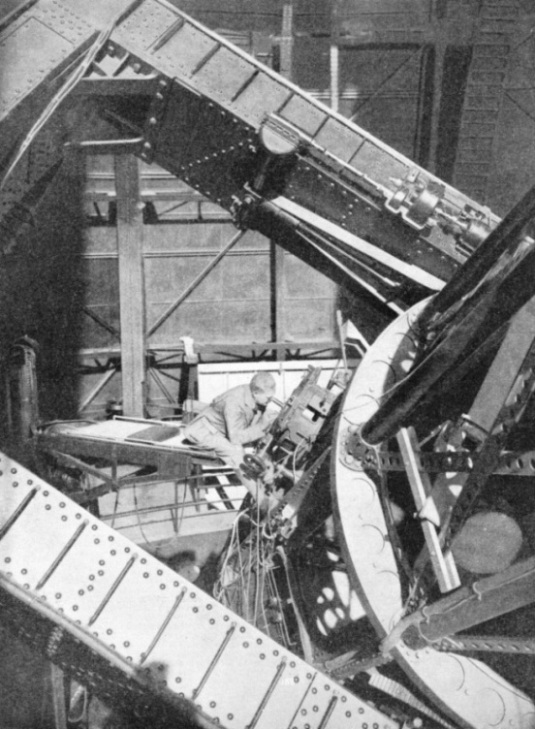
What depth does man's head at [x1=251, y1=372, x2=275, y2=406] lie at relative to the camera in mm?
6043

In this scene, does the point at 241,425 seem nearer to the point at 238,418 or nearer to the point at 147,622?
the point at 238,418

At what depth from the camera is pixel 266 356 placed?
44.1ft

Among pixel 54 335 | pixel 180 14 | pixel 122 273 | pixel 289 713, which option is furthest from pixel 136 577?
pixel 54 335

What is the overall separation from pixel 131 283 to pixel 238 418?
633 centimetres

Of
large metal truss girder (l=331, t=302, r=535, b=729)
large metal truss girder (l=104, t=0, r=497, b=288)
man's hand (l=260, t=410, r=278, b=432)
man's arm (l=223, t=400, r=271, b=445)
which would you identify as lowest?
large metal truss girder (l=331, t=302, r=535, b=729)

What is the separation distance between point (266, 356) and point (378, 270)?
817 centimetres

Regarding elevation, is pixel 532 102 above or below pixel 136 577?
above

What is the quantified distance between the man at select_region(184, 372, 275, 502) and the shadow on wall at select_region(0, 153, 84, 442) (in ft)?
21.5

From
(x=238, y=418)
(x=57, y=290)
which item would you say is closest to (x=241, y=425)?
(x=238, y=418)

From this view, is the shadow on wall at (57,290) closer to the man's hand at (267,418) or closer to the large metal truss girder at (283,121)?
the man's hand at (267,418)

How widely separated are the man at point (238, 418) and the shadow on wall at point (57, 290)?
6560 millimetres

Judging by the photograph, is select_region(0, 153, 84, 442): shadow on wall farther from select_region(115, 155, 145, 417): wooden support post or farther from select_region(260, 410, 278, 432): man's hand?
select_region(260, 410, 278, 432): man's hand

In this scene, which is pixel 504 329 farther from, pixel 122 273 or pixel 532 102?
pixel 532 102

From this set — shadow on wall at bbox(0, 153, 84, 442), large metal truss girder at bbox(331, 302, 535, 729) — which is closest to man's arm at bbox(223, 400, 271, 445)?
large metal truss girder at bbox(331, 302, 535, 729)
